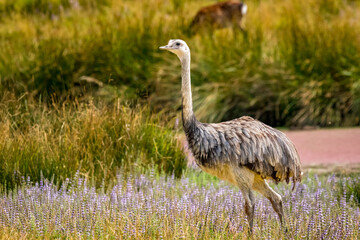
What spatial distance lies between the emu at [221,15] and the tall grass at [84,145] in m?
6.25

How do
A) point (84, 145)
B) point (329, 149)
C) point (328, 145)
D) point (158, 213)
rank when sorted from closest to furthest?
point (158, 213) → point (84, 145) → point (329, 149) → point (328, 145)

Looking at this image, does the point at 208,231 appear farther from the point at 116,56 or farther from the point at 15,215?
the point at 116,56

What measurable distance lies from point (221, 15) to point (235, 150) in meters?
9.25

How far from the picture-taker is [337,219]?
5.11m

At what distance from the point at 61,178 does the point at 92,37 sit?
19.8ft

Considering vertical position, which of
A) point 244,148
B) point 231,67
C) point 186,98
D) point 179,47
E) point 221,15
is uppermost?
point 221,15

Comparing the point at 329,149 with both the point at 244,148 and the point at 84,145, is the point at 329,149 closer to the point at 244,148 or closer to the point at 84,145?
the point at 84,145

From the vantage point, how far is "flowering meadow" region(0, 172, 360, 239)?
489cm

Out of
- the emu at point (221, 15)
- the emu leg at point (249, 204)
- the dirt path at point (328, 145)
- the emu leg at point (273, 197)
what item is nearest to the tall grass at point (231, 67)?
the dirt path at point (328, 145)

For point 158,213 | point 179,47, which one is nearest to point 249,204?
point 158,213

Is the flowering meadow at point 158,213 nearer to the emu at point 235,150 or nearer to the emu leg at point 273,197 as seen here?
the emu leg at point 273,197

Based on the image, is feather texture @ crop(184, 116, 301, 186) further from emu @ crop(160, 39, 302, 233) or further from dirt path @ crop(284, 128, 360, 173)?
dirt path @ crop(284, 128, 360, 173)

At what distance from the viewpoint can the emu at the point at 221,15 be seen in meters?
13.5

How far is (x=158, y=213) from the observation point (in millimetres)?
5414
